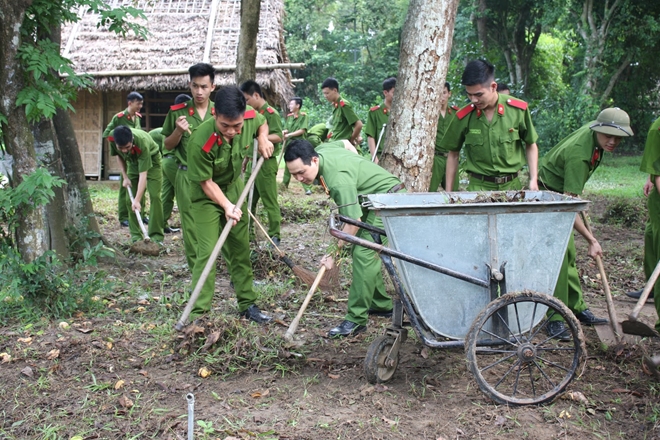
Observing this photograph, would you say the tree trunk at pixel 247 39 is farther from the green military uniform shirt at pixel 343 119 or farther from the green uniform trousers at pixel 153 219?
the green military uniform shirt at pixel 343 119

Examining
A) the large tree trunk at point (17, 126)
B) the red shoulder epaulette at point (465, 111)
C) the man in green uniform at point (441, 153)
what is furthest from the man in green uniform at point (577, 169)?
the large tree trunk at point (17, 126)

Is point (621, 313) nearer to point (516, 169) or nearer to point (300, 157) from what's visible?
point (516, 169)

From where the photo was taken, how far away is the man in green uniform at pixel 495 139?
15.9 feet

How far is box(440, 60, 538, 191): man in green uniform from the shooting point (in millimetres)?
4855

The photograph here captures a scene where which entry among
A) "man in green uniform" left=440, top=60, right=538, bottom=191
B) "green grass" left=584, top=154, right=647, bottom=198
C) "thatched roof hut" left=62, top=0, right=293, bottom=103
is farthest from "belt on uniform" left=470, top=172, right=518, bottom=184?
"thatched roof hut" left=62, top=0, right=293, bottom=103

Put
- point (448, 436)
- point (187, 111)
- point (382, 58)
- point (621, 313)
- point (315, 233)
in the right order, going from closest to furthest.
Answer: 1. point (448, 436)
2. point (621, 313)
3. point (187, 111)
4. point (315, 233)
5. point (382, 58)

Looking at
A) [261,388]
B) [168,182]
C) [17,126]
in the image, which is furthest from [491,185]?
[168,182]

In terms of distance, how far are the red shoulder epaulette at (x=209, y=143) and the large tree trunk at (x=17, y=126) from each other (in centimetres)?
163

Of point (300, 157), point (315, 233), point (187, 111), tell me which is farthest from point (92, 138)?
point (300, 157)

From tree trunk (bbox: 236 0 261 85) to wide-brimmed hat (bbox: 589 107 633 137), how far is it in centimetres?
406

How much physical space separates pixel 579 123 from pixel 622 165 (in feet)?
14.1

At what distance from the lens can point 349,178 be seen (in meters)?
4.27

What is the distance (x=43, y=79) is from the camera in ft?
16.7

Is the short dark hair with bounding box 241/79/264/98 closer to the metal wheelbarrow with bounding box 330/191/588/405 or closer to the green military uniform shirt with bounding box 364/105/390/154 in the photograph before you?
the green military uniform shirt with bounding box 364/105/390/154
